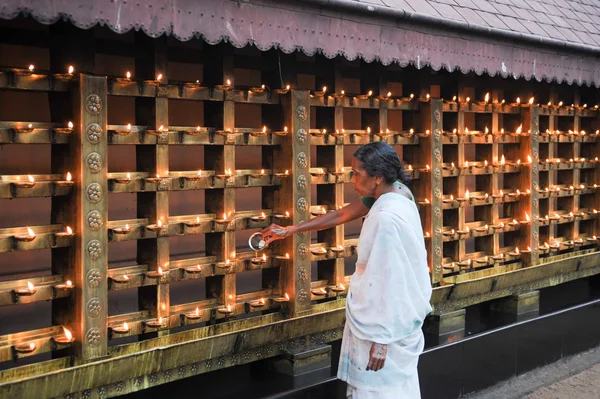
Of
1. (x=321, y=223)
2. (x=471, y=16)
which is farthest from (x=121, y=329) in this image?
(x=471, y=16)

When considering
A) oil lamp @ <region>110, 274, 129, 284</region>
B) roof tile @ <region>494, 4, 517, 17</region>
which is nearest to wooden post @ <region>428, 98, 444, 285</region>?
roof tile @ <region>494, 4, 517, 17</region>

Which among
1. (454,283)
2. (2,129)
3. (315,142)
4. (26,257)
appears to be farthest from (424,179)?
(2,129)

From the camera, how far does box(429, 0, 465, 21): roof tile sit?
19.5 feet

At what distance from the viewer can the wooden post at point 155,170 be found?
4805mm

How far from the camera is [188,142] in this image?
5.00 m

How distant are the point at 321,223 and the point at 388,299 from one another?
3.62ft

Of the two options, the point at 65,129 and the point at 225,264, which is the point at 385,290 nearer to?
the point at 225,264

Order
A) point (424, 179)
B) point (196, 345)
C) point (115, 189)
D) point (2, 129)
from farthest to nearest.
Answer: point (424, 179), point (196, 345), point (115, 189), point (2, 129)

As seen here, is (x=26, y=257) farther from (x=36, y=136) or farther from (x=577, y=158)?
(x=577, y=158)

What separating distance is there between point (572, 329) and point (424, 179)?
9.32 ft

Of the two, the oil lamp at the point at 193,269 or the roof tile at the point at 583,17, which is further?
the roof tile at the point at 583,17

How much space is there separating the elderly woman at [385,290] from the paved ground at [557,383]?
2782 mm

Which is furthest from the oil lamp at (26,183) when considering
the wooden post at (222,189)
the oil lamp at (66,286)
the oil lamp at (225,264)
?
the oil lamp at (225,264)

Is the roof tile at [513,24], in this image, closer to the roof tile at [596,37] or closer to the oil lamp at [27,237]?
the roof tile at [596,37]
